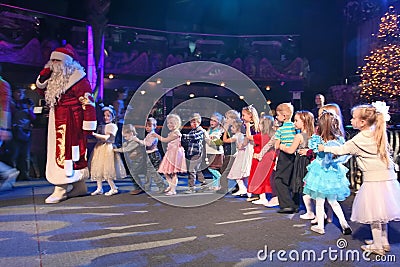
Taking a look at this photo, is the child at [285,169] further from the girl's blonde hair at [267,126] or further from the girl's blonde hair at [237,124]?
the girl's blonde hair at [237,124]

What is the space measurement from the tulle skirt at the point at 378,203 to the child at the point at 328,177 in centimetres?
48

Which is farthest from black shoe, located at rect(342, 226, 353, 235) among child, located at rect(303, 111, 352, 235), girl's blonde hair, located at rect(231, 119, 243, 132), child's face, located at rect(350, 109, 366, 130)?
girl's blonde hair, located at rect(231, 119, 243, 132)

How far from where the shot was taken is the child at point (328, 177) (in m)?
3.63

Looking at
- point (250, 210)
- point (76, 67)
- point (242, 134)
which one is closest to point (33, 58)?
point (76, 67)

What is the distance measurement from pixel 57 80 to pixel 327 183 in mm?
3586

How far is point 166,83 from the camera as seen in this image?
52.2ft

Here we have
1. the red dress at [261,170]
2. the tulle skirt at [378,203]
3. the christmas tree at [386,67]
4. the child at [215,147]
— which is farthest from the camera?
the christmas tree at [386,67]

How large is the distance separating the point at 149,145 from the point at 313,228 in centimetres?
287

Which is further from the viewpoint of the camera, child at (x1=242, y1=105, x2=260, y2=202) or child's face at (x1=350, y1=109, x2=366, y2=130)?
child at (x1=242, y1=105, x2=260, y2=202)

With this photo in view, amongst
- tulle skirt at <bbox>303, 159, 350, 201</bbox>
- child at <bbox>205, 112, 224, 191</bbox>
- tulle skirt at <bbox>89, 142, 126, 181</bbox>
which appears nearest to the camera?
tulle skirt at <bbox>303, 159, 350, 201</bbox>

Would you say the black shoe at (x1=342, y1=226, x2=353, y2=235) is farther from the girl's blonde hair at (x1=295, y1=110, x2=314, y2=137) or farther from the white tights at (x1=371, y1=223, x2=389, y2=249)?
the girl's blonde hair at (x1=295, y1=110, x2=314, y2=137)

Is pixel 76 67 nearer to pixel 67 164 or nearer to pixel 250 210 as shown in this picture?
pixel 67 164

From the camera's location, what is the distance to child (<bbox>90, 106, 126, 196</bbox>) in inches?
221

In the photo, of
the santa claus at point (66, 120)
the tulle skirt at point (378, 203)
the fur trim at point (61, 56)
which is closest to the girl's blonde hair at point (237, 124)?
the santa claus at point (66, 120)
